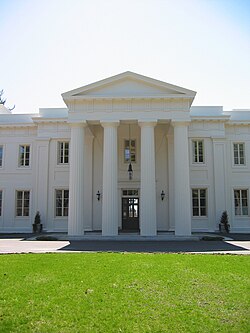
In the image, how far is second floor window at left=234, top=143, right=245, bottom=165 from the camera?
24.8 metres

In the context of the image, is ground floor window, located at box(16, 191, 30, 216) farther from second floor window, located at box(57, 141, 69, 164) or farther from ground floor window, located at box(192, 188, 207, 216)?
ground floor window, located at box(192, 188, 207, 216)

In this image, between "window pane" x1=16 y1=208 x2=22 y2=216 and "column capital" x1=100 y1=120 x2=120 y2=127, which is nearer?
"column capital" x1=100 y1=120 x2=120 y2=127

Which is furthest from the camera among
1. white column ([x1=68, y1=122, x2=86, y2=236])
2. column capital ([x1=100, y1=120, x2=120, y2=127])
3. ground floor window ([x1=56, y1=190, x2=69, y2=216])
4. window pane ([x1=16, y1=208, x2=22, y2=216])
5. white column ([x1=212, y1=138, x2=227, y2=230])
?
window pane ([x1=16, y1=208, x2=22, y2=216])

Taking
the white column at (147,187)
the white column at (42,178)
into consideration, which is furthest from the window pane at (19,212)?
the white column at (147,187)

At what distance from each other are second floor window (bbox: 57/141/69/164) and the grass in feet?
49.5

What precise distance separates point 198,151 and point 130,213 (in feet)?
22.0

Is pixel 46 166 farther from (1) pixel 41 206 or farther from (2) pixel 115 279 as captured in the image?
(2) pixel 115 279

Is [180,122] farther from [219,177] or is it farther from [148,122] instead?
[219,177]

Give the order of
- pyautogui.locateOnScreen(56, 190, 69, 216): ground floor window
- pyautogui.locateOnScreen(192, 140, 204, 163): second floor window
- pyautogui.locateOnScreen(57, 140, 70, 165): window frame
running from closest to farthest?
1. pyautogui.locateOnScreen(56, 190, 69, 216): ground floor window
2. pyautogui.locateOnScreen(192, 140, 204, 163): second floor window
3. pyautogui.locateOnScreen(57, 140, 70, 165): window frame

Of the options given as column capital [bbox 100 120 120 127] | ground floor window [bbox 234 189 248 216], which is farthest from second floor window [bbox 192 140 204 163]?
column capital [bbox 100 120 120 127]

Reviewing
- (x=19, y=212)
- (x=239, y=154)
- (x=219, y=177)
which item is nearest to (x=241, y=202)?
(x=219, y=177)

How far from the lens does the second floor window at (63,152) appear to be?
2472 cm

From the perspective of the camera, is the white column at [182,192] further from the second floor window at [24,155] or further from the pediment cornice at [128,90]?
the second floor window at [24,155]

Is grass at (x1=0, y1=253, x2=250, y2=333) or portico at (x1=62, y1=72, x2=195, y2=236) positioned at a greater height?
portico at (x1=62, y1=72, x2=195, y2=236)
